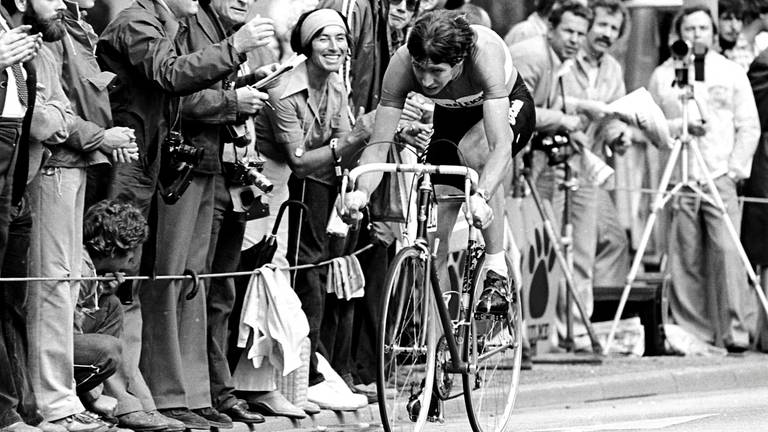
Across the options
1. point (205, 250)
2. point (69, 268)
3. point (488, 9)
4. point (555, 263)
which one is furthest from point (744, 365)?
point (69, 268)

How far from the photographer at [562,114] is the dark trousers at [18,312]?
5.41 metres

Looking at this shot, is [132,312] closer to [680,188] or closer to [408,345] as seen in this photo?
[408,345]

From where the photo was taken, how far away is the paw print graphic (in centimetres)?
1399

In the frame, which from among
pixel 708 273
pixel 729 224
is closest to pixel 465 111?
pixel 729 224

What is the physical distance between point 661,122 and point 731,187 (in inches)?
47.2

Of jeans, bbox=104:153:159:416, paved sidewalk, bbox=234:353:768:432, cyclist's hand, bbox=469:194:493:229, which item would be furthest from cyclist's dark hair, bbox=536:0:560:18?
cyclist's hand, bbox=469:194:493:229

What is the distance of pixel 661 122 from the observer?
1489cm

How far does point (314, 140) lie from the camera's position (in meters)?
11.1

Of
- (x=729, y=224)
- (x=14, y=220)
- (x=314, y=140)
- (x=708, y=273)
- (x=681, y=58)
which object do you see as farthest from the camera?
(x=708, y=273)

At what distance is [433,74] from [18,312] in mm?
2312

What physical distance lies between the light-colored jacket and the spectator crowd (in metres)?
2.51

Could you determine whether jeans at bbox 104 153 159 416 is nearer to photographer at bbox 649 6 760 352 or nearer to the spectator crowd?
the spectator crowd

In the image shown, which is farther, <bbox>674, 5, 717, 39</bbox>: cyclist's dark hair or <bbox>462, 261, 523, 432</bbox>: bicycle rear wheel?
<bbox>674, 5, 717, 39</bbox>: cyclist's dark hair

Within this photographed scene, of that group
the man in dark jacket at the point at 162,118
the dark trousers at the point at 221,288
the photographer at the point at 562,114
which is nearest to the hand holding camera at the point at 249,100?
the man in dark jacket at the point at 162,118
